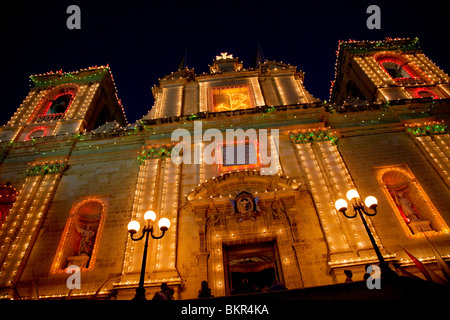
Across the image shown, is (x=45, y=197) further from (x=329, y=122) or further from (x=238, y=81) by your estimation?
(x=329, y=122)

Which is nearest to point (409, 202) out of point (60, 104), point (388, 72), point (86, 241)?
point (388, 72)

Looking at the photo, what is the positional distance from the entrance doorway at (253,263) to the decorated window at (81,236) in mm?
5769

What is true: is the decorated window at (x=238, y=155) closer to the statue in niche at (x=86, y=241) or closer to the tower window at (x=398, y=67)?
the statue in niche at (x=86, y=241)

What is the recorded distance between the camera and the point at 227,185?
13.3m

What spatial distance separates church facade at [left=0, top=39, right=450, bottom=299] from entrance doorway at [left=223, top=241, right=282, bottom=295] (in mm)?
62

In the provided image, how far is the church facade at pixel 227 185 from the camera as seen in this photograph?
36.6 feet

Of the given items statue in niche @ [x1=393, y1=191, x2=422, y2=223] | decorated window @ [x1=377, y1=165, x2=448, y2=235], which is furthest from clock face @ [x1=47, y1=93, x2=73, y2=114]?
statue in niche @ [x1=393, y1=191, x2=422, y2=223]

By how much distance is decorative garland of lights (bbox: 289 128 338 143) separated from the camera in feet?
50.3

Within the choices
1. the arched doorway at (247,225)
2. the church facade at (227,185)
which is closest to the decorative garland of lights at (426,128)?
the church facade at (227,185)

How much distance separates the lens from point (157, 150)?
51.0ft

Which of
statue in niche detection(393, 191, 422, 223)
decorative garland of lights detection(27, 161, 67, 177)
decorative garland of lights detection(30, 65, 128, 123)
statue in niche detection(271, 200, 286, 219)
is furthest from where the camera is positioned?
decorative garland of lights detection(30, 65, 128, 123)

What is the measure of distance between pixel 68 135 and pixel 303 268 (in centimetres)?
1494

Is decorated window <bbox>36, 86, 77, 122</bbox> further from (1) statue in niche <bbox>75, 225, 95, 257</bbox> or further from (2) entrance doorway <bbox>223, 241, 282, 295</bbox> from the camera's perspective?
(2) entrance doorway <bbox>223, 241, 282, 295</bbox>

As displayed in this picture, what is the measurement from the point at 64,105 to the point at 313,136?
17817mm
